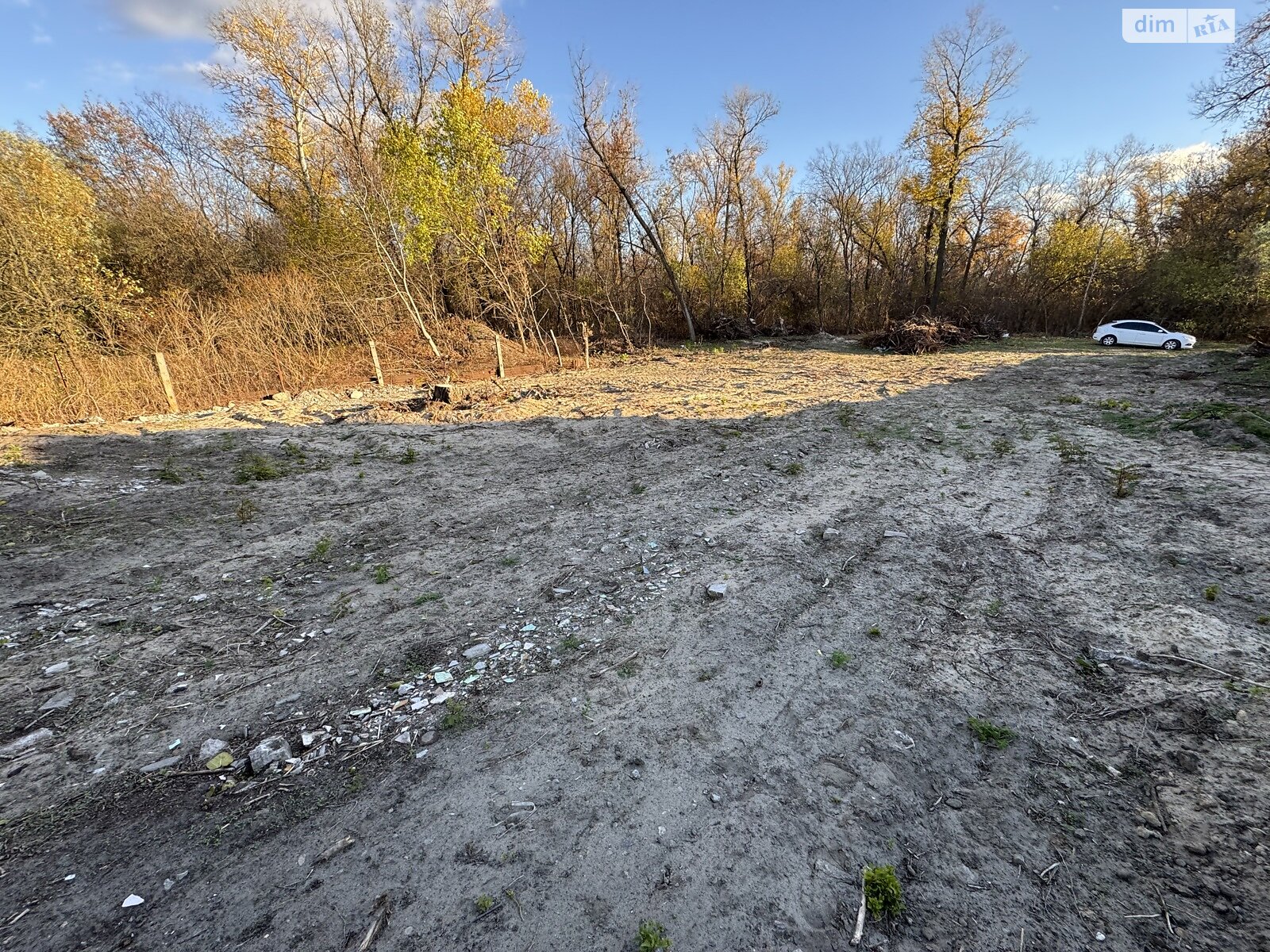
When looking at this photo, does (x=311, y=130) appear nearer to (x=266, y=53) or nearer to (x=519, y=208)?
(x=266, y=53)

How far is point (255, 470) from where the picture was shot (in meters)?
6.59

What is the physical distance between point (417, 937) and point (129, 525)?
5.48m

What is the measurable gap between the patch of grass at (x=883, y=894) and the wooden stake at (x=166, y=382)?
13633 millimetres

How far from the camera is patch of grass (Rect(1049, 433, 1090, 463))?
6266 millimetres

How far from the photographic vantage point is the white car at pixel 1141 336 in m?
17.8

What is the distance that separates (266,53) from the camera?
16.3m

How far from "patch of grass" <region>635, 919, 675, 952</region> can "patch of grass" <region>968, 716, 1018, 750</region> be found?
176cm

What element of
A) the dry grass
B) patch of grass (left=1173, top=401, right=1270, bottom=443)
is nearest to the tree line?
the dry grass

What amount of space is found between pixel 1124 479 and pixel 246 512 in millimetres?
9543

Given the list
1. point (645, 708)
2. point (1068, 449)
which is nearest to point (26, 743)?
point (645, 708)

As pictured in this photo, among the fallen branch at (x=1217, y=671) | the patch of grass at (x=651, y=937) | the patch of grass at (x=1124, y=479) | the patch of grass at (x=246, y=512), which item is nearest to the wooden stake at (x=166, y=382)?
the patch of grass at (x=246, y=512)

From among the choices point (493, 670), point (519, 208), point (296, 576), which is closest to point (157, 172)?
point (519, 208)

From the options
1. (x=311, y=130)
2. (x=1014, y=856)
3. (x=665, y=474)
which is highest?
(x=311, y=130)

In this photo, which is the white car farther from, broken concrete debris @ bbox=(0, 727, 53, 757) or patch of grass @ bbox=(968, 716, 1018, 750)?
broken concrete debris @ bbox=(0, 727, 53, 757)
